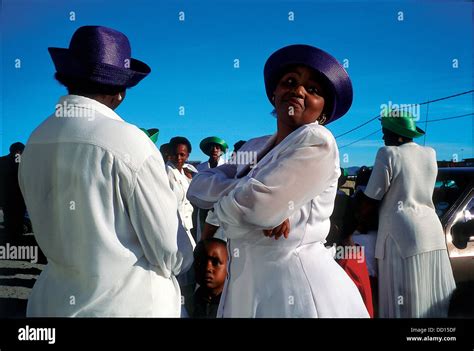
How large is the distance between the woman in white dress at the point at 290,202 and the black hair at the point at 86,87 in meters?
0.52

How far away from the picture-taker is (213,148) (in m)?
3.28

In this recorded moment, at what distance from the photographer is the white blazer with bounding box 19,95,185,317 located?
2.26 metres

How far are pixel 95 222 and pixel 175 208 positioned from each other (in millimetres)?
284

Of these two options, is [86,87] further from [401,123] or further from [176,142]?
[401,123]

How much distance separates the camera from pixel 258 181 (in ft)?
7.96

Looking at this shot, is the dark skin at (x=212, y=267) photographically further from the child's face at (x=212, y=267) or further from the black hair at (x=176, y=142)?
Result: the black hair at (x=176, y=142)

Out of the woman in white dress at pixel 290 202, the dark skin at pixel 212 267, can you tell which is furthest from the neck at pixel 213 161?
the woman in white dress at pixel 290 202

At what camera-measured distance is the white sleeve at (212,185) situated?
265cm

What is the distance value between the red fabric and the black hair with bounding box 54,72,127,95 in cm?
150

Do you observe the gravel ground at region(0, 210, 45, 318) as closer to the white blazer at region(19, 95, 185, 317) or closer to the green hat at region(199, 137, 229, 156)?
the white blazer at region(19, 95, 185, 317)
